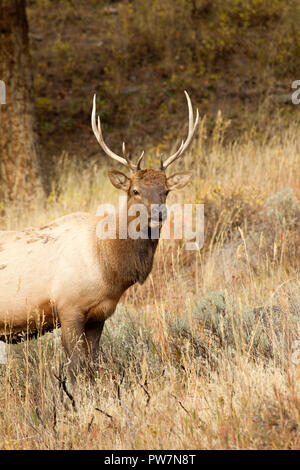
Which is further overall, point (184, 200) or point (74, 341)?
point (184, 200)

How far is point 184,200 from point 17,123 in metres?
3.58

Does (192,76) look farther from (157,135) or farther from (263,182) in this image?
(263,182)

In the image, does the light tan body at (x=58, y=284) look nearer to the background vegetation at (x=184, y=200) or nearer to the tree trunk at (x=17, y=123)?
the background vegetation at (x=184, y=200)

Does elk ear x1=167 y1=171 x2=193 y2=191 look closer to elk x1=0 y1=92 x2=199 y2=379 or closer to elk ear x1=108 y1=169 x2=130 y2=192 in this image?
elk x1=0 y1=92 x2=199 y2=379

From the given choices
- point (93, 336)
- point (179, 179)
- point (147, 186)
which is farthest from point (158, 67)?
point (93, 336)

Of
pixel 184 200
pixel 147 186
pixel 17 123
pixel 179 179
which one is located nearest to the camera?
pixel 147 186

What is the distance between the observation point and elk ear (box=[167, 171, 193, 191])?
16.9 ft

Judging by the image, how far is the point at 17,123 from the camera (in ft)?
33.6

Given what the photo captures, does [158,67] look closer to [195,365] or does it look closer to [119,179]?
[119,179]

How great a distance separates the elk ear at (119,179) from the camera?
16.3 feet

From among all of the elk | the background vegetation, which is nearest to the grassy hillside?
the background vegetation

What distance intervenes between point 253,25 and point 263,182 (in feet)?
24.5

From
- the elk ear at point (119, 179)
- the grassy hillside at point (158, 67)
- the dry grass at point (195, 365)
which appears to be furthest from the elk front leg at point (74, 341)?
the grassy hillside at point (158, 67)

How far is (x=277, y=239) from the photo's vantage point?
7.26m
